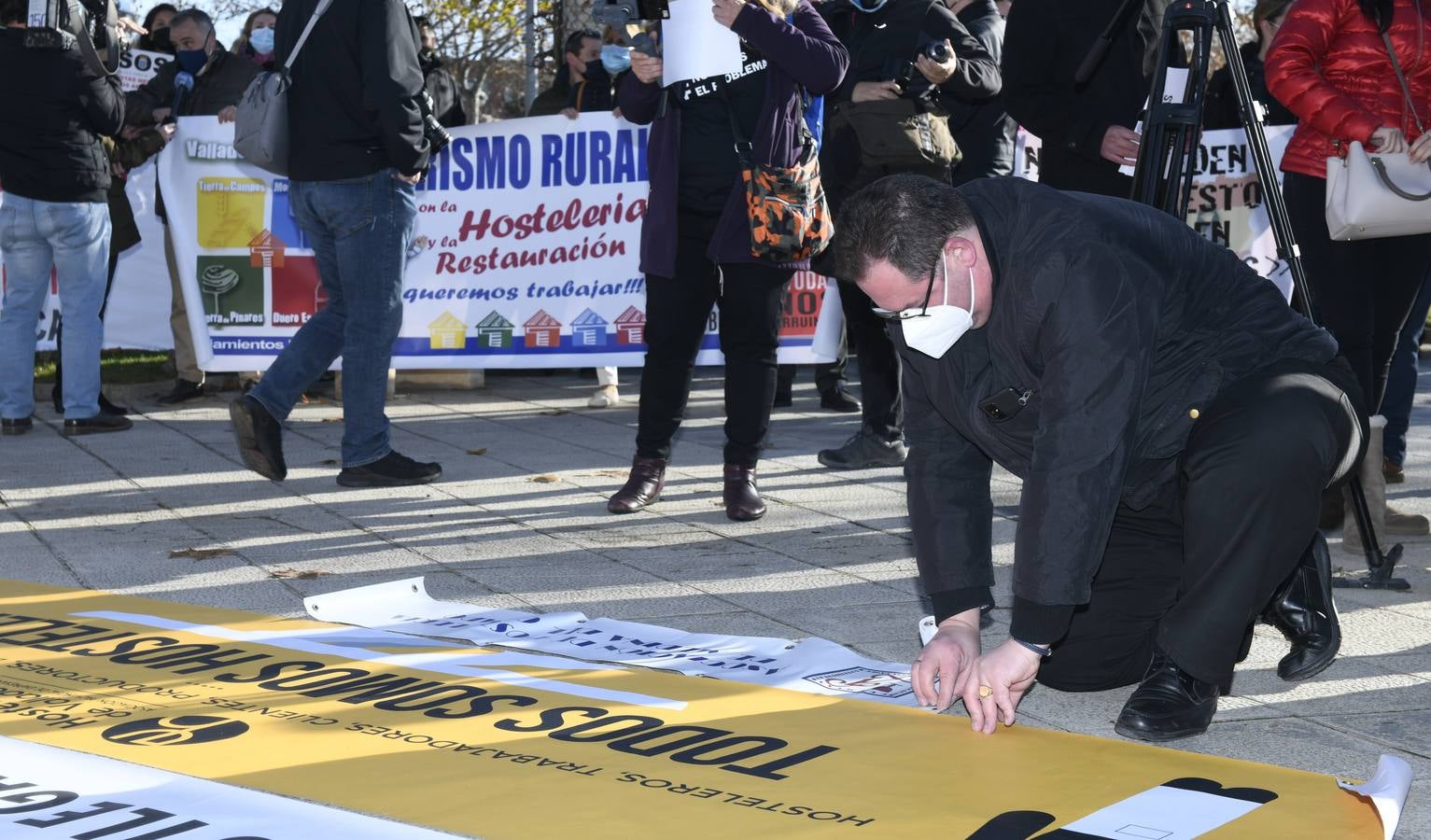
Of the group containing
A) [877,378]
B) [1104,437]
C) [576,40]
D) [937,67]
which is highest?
[576,40]

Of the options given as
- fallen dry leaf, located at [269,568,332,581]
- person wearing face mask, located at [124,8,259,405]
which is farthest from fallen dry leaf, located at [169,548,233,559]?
person wearing face mask, located at [124,8,259,405]

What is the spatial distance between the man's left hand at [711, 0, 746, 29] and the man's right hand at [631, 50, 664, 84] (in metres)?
0.28

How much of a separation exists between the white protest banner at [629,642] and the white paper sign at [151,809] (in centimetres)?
110

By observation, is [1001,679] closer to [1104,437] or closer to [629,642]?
[1104,437]

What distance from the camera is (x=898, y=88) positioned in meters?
5.88

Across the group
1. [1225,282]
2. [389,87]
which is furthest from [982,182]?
[389,87]

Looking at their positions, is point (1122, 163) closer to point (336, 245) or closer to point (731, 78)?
point (731, 78)

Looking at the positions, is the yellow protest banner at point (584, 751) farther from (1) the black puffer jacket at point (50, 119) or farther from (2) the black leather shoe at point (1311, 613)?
(1) the black puffer jacket at point (50, 119)

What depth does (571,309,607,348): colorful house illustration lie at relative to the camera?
8531 mm

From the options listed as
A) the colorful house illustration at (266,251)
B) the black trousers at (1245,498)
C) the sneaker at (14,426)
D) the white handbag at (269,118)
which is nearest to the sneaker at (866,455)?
the white handbag at (269,118)

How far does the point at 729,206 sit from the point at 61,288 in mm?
3601

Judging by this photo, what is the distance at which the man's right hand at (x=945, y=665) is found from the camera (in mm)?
3072

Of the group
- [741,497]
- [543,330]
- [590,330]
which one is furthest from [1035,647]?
[543,330]

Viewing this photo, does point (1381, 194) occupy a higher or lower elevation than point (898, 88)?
lower
